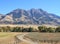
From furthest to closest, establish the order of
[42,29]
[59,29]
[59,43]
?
1. [42,29]
2. [59,29]
3. [59,43]

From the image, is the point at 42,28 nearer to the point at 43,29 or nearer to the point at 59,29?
the point at 43,29

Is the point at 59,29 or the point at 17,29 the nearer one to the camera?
the point at 59,29

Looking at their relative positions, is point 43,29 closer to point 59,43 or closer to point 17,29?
point 17,29

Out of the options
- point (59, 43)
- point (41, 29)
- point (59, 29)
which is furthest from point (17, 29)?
point (59, 43)

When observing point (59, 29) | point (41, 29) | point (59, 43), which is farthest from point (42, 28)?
point (59, 43)

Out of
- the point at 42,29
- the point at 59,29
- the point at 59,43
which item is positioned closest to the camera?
the point at 59,43

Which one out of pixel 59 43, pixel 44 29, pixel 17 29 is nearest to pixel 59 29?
pixel 44 29

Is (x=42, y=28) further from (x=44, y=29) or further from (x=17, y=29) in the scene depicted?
(x=17, y=29)

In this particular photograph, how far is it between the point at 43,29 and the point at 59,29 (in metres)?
12.1

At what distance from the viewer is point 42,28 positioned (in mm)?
127562

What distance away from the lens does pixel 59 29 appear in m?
117

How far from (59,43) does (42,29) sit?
79.3 metres

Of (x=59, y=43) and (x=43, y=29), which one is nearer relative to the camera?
(x=59, y=43)

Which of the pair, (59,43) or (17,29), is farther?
(17,29)
